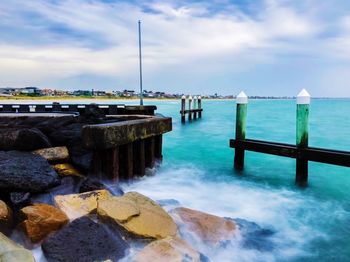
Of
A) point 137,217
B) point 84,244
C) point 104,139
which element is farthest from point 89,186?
point 84,244

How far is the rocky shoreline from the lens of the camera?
3734 millimetres

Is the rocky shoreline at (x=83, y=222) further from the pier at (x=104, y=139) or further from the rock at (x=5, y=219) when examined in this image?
the pier at (x=104, y=139)

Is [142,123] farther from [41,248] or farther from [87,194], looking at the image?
[41,248]

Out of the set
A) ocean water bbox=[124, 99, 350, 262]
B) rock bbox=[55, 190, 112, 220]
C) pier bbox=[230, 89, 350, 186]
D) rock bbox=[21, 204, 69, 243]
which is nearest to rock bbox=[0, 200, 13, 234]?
rock bbox=[21, 204, 69, 243]

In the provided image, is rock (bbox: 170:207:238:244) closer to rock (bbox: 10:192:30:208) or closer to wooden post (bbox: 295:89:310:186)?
rock (bbox: 10:192:30:208)

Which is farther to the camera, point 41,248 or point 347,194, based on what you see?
point 347,194

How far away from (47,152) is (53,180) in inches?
45.2

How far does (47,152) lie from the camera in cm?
597

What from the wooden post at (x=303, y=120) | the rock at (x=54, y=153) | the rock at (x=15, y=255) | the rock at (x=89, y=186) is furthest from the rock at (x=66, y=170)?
the wooden post at (x=303, y=120)

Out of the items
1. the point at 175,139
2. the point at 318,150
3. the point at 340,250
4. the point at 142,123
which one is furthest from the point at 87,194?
the point at 175,139

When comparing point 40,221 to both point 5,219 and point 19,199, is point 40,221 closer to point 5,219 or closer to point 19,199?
point 5,219

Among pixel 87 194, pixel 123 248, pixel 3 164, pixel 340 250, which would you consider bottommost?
pixel 340 250

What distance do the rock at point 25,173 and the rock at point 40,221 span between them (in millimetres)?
583

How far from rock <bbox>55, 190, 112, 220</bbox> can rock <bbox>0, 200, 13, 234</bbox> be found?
556 mm
